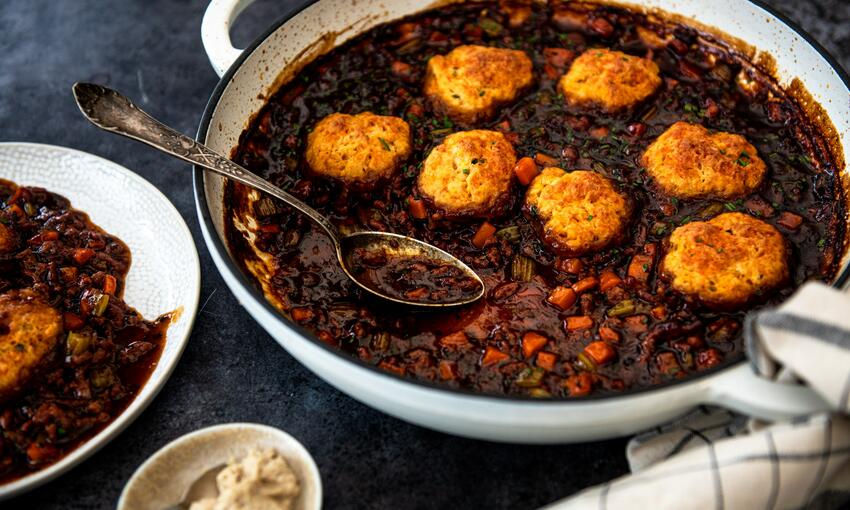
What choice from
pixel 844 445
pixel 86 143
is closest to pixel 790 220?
pixel 844 445

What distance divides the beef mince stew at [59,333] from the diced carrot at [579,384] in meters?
1.84

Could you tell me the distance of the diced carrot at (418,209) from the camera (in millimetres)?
3658

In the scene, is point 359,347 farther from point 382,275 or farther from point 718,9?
point 718,9

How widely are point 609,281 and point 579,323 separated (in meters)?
0.26

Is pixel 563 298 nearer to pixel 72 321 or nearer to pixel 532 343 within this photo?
pixel 532 343

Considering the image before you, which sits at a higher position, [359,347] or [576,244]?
[576,244]

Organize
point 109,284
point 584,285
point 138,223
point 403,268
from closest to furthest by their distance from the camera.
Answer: point 584,285 → point 403,268 → point 109,284 → point 138,223

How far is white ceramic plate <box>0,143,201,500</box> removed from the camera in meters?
3.46

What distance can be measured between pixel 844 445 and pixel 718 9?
2547mm

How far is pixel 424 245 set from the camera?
3.52 meters

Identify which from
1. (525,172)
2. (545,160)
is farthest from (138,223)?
(545,160)

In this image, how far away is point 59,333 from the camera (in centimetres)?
331

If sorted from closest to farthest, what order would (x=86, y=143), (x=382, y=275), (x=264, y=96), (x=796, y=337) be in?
(x=796, y=337) < (x=382, y=275) < (x=264, y=96) < (x=86, y=143)

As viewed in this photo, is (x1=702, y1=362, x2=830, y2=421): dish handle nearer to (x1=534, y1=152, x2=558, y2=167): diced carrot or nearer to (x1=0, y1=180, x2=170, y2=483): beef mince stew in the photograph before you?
(x1=534, y1=152, x2=558, y2=167): diced carrot
